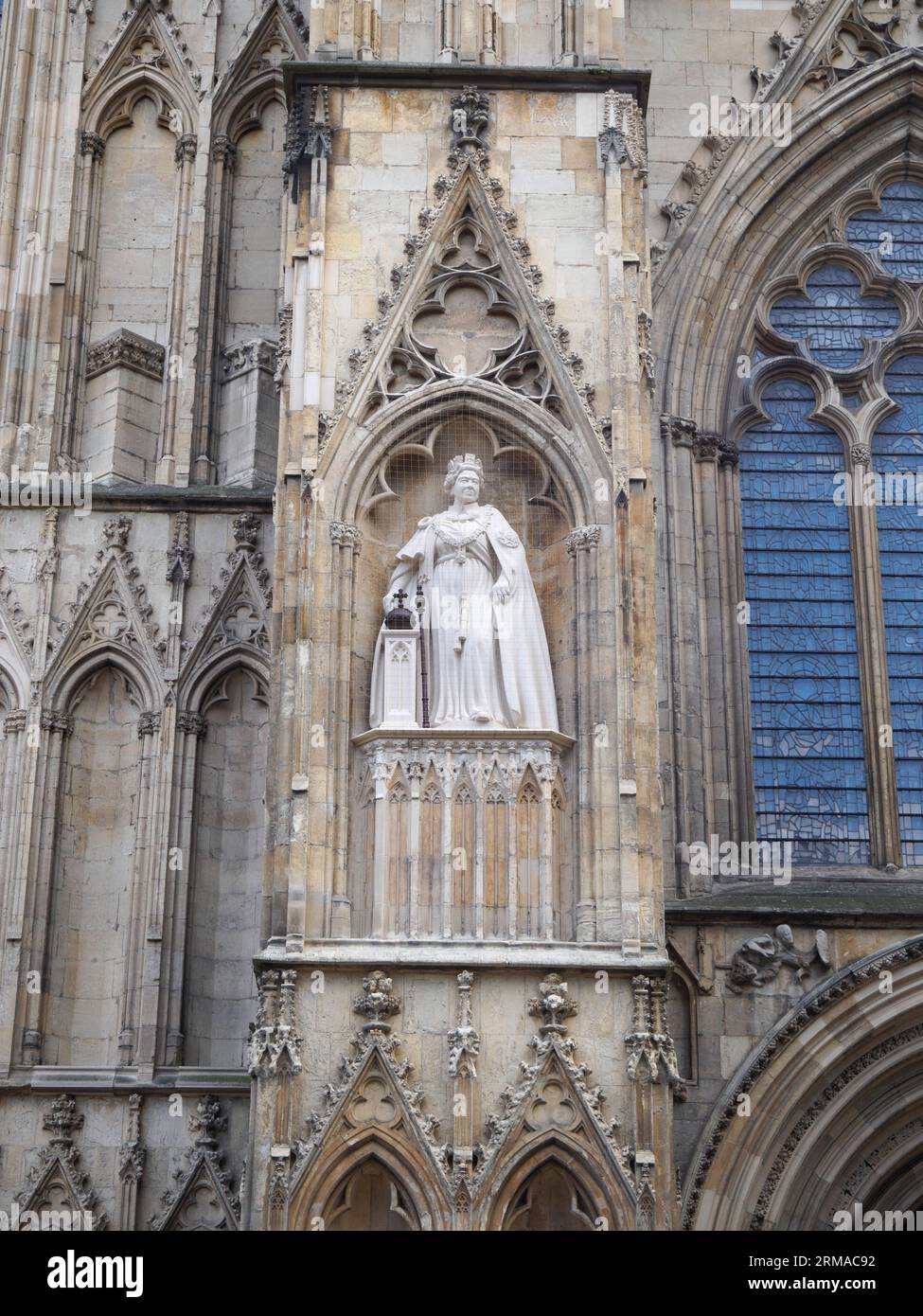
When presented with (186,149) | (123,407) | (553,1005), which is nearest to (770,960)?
(553,1005)

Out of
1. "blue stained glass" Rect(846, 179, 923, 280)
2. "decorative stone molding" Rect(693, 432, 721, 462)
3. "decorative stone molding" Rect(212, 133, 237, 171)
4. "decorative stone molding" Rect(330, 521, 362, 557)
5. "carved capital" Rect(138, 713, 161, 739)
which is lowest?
"carved capital" Rect(138, 713, 161, 739)

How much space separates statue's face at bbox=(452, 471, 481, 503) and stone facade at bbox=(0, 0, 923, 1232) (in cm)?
36

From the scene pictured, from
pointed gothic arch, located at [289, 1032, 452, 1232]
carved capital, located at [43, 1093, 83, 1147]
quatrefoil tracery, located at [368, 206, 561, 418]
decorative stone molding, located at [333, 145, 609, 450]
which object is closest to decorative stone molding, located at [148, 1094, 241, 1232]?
carved capital, located at [43, 1093, 83, 1147]

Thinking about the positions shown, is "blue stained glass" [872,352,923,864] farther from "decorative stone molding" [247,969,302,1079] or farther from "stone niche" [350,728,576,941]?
"decorative stone molding" [247,969,302,1079]

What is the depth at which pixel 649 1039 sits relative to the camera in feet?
46.5

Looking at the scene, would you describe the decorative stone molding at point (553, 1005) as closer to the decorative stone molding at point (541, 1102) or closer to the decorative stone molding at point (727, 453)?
the decorative stone molding at point (541, 1102)

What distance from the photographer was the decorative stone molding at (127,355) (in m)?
18.0

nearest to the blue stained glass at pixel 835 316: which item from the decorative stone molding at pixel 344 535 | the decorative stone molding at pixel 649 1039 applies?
the decorative stone molding at pixel 344 535

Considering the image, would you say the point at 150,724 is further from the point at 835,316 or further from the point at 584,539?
the point at 835,316

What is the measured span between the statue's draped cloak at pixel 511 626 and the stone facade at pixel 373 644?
0.58 feet

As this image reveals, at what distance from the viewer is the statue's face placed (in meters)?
15.7

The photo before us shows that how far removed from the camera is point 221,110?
19.0 m

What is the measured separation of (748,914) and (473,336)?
14.3 feet

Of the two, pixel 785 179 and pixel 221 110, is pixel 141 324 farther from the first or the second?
pixel 785 179
